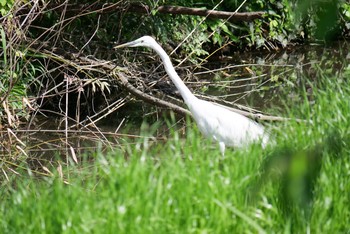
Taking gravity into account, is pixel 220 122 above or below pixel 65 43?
below

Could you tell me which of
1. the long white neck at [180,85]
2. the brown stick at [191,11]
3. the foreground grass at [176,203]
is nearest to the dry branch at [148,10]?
the brown stick at [191,11]

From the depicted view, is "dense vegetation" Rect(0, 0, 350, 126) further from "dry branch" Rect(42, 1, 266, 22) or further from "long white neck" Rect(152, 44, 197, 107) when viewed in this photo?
"long white neck" Rect(152, 44, 197, 107)

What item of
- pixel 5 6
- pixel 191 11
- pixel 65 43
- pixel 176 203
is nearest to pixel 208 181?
pixel 176 203

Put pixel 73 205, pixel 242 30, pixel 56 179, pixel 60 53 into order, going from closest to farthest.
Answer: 1. pixel 73 205
2. pixel 56 179
3. pixel 60 53
4. pixel 242 30

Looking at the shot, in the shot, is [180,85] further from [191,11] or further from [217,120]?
[191,11]

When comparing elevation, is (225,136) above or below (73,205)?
below

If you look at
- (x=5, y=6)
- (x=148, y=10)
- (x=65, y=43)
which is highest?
(x=5, y=6)

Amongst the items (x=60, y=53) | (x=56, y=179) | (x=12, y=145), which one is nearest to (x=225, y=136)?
(x=12, y=145)

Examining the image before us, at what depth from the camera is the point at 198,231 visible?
8.70 ft

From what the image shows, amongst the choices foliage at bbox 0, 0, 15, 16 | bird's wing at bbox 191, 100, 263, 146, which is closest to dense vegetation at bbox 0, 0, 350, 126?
foliage at bbox 0, 0, 15, 16

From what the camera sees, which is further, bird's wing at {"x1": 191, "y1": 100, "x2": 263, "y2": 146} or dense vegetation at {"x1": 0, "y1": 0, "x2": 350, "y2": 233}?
bird's wing at {"x1": 191, "y1": 100, "x2": 263, "y2": 146}

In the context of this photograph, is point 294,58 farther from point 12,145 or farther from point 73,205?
point 73,205

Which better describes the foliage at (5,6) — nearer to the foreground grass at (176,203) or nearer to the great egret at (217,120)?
the great egret at (217,120)

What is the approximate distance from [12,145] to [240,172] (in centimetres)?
297
